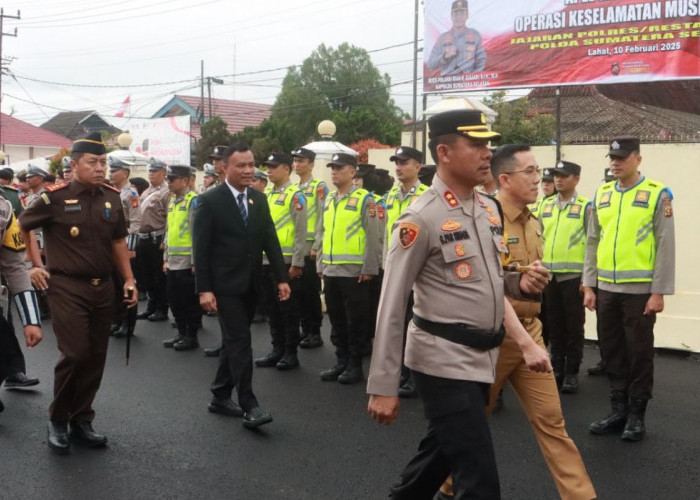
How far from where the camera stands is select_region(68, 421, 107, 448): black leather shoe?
5.17m

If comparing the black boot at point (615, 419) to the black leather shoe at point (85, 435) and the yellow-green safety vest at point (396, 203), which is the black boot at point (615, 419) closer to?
the yellow-green safety vest at point (396, 203)

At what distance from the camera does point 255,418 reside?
215 inches

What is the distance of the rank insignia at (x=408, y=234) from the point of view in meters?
3.05

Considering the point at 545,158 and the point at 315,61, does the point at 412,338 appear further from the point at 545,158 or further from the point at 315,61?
the point at 315,61

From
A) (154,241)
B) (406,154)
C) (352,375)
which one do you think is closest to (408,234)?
(406,154)

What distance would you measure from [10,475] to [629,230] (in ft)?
14.4

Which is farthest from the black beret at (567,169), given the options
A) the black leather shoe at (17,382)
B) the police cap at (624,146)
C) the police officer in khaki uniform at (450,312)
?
the black leather shoe at (17,382)

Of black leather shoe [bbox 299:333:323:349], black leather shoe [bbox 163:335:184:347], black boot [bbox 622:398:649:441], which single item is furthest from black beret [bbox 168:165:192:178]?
black boot [bbox 622:398:649:441]

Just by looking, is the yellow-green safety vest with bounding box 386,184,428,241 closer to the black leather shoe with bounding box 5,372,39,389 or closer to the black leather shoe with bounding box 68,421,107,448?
the black leather shoe with bounding box 68,421,107,448

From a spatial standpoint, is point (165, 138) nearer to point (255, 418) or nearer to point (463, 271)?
point (255, 418)

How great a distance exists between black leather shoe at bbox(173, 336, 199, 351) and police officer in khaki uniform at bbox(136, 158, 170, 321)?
1.88 meters

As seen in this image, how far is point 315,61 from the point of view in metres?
48.1

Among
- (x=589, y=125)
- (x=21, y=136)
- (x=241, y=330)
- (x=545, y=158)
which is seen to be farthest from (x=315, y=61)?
(x=241, y=330)

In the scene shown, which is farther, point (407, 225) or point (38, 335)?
point (38, 335)
